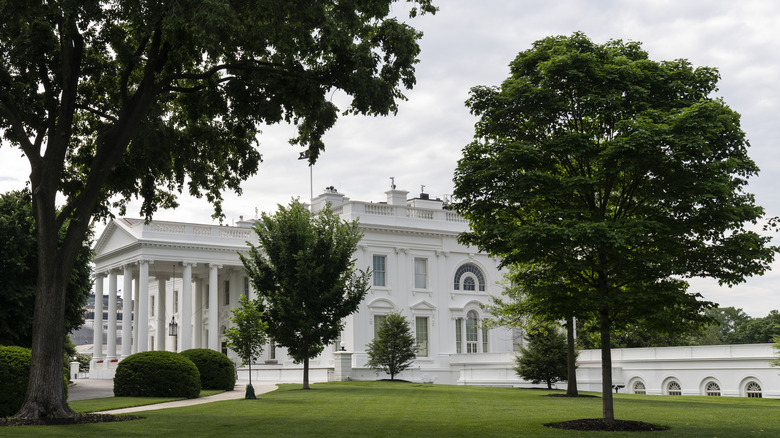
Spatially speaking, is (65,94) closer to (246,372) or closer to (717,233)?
(717,233)

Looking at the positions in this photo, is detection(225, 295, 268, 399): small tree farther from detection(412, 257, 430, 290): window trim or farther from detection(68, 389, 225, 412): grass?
detection(412, 257, 430, 290): window trim

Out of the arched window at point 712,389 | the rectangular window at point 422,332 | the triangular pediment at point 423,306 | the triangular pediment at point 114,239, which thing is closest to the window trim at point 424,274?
the triangular pediment at point 423,306

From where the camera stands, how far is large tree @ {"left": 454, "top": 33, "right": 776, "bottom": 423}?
16.9 metres

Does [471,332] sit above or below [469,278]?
below

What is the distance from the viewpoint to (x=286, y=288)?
35.7m

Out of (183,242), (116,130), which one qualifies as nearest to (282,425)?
(116,130)

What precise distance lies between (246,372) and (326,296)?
19.0 m

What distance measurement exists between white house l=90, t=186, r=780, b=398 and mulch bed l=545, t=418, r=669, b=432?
2725cm

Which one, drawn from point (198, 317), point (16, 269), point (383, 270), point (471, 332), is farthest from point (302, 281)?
point (198, 317)

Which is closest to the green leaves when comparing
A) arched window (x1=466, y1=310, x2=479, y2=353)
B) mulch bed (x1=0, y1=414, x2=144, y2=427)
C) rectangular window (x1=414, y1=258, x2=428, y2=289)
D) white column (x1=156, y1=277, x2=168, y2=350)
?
mulch bed (x1=0, y1=414, x2=144, y2=427)

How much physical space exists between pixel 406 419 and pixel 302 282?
54.3 feet

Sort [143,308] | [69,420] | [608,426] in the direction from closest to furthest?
1. [608,426]
2. [69,420]
3. [143,308]

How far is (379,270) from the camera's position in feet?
175

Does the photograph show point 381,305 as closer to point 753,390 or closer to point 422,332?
point 422,332
